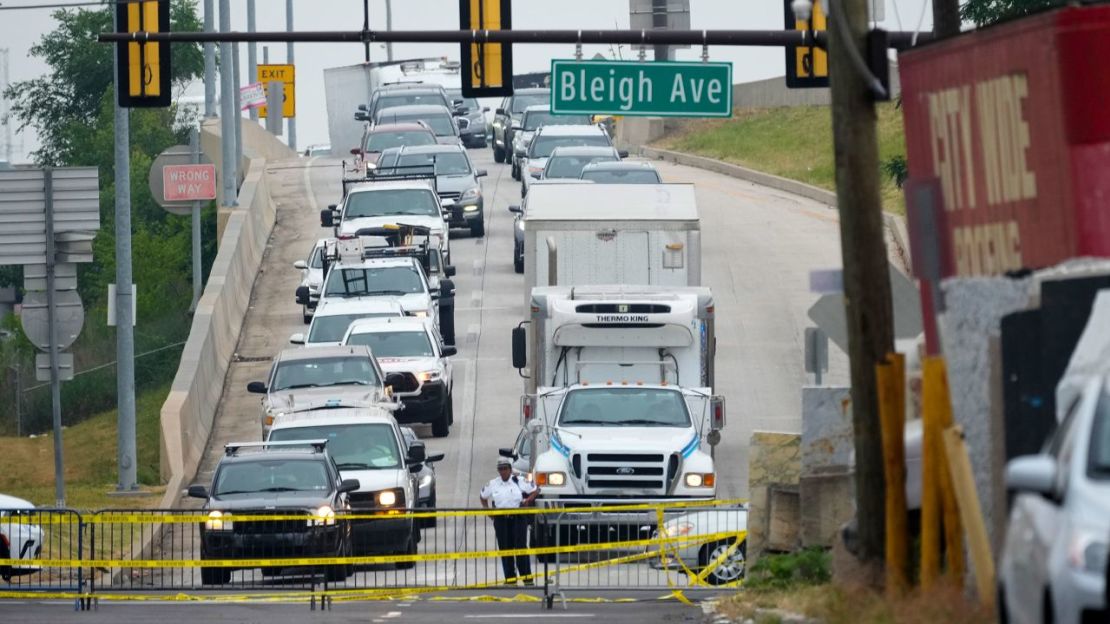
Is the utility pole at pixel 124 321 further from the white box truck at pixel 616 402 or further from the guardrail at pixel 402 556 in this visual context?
the guardrail at pixel 402 556

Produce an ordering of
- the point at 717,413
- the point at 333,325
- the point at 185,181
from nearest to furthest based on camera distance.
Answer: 1. the point at 717,413
2. the point at 333,325
3. the point at 185,181

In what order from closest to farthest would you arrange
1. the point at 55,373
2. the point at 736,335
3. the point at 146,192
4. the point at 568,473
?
1. the point at 568,473
2. the point at 55,373
3. the point at 736,335
4. the point at 146,192

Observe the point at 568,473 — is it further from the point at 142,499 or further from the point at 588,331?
the point at 142,499

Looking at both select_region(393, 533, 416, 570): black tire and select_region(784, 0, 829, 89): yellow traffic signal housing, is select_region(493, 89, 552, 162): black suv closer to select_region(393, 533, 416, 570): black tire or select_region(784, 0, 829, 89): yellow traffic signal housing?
select_region(784, 0, 829, 89): yellow traffic signal housing

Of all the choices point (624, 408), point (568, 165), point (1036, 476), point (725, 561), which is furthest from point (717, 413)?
point (568, 165)

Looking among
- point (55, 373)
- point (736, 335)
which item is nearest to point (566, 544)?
point (55, 373)

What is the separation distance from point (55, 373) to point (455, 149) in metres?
21.3

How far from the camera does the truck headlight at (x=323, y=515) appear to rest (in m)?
19.4

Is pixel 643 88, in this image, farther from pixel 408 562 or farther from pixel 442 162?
pixel 442 162

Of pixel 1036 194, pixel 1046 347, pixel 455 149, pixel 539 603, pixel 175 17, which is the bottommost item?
pixel 539 603

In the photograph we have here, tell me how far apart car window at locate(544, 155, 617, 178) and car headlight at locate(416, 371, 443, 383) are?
15249 millimetres

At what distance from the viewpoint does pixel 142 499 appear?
91.3ft

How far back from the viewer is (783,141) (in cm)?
6312

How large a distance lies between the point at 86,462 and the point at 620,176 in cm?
1190
